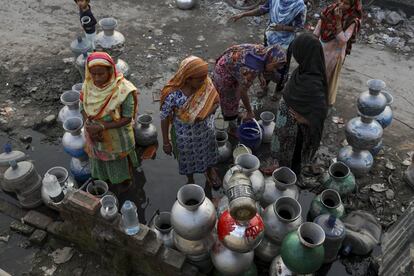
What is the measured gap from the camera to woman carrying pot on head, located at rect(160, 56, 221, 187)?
10.7ft

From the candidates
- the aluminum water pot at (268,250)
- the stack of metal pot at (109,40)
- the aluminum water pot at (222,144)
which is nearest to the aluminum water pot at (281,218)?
the aluminum water pot at (268,250)

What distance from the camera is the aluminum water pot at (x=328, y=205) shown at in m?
3.57

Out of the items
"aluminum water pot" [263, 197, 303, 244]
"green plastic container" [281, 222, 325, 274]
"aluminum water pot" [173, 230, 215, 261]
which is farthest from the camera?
"aluminum water pot" [173, 230, 215, 261]

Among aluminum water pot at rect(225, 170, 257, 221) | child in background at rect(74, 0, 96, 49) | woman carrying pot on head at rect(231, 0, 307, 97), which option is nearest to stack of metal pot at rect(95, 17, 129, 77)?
child in background at rect(74, 0, 96, 49)

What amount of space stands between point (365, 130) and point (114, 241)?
2.81m

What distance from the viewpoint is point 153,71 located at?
19.8 ft

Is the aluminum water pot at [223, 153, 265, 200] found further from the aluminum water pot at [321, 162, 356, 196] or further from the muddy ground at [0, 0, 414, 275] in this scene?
the muddy ground at [0, 0, 414, 275]

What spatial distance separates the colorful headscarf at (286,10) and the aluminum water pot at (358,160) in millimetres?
1817

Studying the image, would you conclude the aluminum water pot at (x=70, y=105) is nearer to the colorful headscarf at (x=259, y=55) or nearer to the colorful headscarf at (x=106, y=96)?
→ the colorful headscarf at (x=106, y=96)

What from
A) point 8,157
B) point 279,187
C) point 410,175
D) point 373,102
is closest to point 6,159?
point 8,157

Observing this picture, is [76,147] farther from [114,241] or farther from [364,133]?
[364,133]

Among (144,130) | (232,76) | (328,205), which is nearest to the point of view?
(328,205)

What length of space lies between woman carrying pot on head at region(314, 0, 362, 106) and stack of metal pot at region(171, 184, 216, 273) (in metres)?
2.77

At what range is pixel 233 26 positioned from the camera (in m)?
7.12
